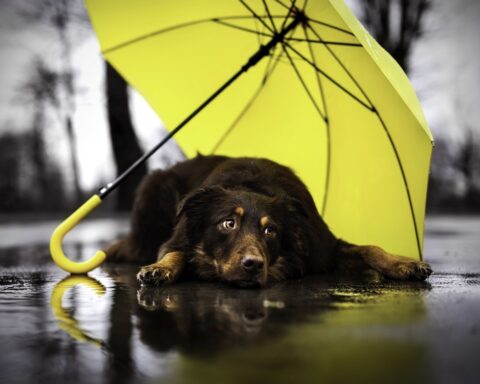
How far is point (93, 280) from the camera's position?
4.89m

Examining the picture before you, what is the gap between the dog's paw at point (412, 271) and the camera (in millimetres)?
4684

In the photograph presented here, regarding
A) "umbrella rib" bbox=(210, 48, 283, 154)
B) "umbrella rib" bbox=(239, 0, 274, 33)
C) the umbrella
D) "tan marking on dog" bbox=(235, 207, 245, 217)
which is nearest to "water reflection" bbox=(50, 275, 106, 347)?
the umbrella

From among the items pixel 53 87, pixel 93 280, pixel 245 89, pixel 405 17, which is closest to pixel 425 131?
pixel 245 89

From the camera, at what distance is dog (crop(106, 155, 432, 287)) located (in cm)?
435

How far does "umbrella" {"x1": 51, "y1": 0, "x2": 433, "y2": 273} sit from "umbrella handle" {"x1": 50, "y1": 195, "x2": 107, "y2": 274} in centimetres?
1

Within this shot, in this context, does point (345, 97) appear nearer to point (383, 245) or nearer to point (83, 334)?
point (383, 245)

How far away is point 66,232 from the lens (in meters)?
5.12

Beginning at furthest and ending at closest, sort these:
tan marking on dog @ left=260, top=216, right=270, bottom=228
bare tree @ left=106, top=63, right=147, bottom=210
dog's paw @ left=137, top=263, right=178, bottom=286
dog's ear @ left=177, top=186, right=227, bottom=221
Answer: bare tree @ left=106, top=63, right=147, bottom=210 → dog's ear @ left=177, top=186, right=227, bottom=221 → tan marking on dog @ left=260, top=216, right=270, bottom=228 → dog's paw @ left=137, top=263, right=178, bottom=286

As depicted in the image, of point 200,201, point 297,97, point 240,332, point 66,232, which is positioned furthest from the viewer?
point 297,97

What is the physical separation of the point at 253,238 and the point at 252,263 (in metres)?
0.27

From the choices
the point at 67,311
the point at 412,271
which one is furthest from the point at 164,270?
the point at 412,271

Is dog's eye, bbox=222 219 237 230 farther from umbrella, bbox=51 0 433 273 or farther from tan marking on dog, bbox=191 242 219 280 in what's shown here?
umbrella, bbox=51 0 433 273

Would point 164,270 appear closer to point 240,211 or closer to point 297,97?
point 240,211

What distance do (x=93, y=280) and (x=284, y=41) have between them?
2600 millimetres
